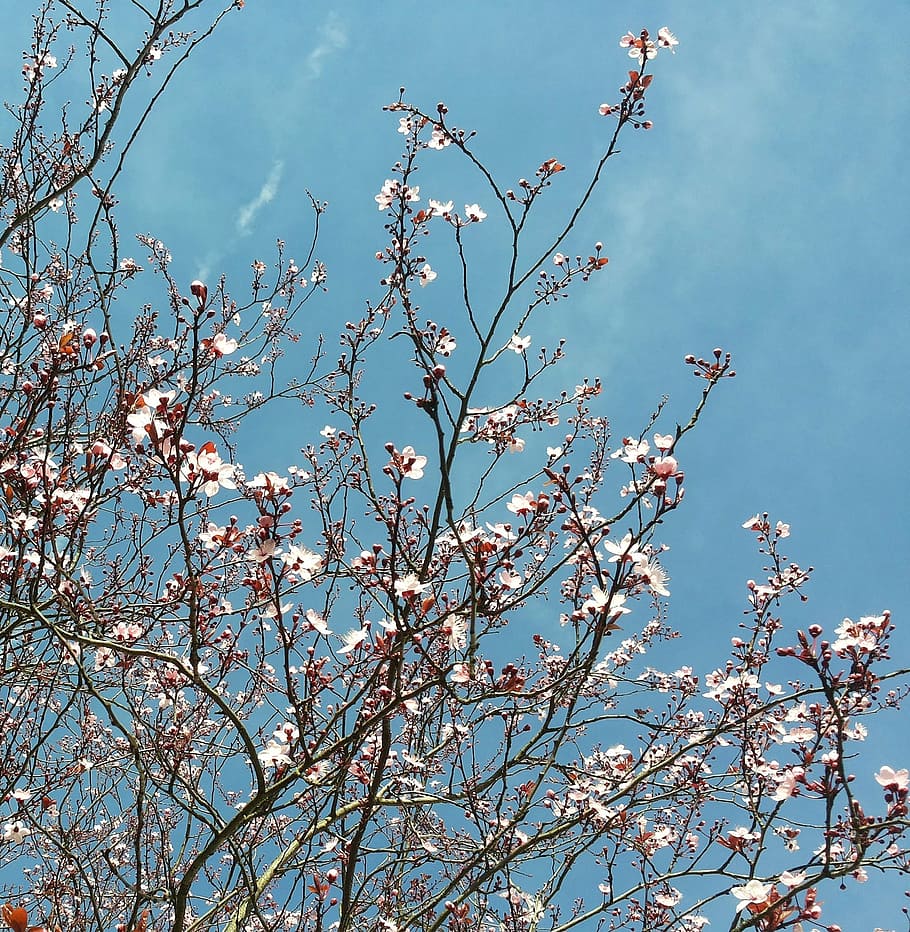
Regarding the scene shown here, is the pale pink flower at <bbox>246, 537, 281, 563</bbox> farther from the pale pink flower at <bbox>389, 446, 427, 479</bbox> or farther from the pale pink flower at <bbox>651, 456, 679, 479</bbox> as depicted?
the pale pink flower at <bbox>651, 456, 679, 479</bbox>

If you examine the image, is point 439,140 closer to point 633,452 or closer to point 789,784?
point 633,452

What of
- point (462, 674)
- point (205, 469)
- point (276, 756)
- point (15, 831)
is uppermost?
point (205, 469)

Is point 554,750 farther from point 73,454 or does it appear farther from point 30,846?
point 30,846

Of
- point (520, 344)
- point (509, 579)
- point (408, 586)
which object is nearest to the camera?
point (408, 586)

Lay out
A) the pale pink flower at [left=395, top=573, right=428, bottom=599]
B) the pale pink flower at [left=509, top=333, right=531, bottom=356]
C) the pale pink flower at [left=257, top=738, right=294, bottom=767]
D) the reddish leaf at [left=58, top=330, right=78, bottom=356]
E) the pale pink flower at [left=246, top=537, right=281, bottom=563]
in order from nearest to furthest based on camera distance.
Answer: the pale pink flower at [left=246, top=537, right=281, bottom=563]
the pale pink flower at [left=395, top=573, right=428, bottom=599]
the reddish leaf at [left=58, top=330, right=78, bottom=356]
the pale pink flower at [left=257, top=738, right=294, bottom=767]
the pale pink flower at [left=509, top=333, right=531, bottom=356]

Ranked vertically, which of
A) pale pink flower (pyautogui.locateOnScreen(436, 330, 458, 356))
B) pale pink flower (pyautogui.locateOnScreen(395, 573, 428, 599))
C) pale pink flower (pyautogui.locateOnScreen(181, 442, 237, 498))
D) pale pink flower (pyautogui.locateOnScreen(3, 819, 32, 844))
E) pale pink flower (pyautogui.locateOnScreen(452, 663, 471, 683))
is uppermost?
pale pink flower (pyautogui.locateOnScreen(436, 330, 458, 356))

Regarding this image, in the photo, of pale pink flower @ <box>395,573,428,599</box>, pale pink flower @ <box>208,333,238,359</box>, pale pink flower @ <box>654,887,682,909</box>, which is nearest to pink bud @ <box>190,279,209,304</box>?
pale pink flower @ <box>208,333,238,359</box>

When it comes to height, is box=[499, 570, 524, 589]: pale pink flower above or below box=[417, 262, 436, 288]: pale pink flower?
below

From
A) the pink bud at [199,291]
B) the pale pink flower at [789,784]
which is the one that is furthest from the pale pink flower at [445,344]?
the pale pink flower at [789,784]

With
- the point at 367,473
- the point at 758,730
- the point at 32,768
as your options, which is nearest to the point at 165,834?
the point at 32,768

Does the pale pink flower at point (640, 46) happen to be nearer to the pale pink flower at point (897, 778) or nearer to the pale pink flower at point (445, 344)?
the pale pink flower at point (445, 344)

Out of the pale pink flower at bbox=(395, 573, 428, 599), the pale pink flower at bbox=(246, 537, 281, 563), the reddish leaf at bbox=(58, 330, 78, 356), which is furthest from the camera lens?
the reddish leaf at bbox=(58, 330, 78, 356)

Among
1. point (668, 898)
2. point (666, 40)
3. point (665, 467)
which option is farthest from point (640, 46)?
point (668, 898)

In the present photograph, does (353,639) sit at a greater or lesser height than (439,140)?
lesser
